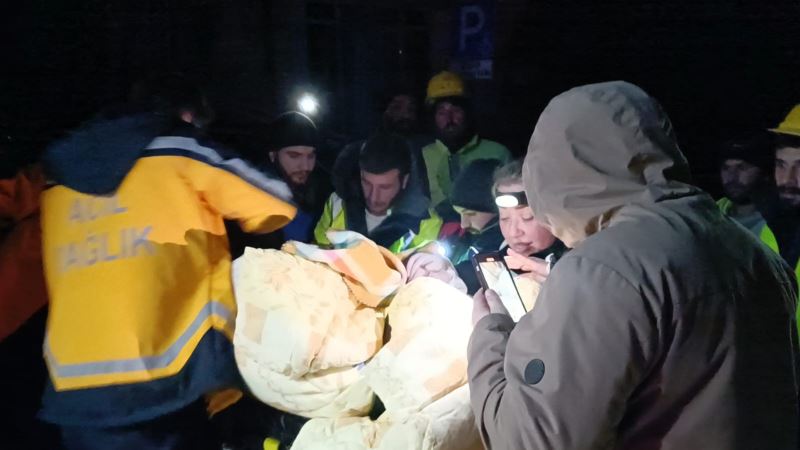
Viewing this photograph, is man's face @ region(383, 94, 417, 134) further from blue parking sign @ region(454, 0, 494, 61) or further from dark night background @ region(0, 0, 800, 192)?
blue parking sign @ region(454, 0, 494, 61)

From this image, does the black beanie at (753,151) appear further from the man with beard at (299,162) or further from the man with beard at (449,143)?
the man with beard at (299,162)

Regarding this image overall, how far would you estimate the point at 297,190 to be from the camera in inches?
57.1

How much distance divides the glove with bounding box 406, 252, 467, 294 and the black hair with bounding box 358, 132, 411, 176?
0.70ft

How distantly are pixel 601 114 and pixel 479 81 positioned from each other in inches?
37.0

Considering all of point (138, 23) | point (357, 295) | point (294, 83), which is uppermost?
point (138, 23)

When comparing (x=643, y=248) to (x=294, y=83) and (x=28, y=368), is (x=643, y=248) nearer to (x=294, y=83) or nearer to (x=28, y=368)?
(x=294, y=83)

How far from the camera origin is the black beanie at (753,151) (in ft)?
5.92

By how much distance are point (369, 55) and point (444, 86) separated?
0.79 ft

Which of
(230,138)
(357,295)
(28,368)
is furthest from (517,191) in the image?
(28,368)

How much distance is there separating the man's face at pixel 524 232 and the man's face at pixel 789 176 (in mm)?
740

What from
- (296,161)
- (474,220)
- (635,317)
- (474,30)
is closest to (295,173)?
(296,161)

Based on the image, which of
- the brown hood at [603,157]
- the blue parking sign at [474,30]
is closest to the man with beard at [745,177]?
the blue parking sign at [474,30]

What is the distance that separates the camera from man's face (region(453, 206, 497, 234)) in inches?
61.3

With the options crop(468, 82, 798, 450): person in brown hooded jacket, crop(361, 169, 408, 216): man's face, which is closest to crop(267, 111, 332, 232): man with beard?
crop(361, 169, 408, 216): man's face
